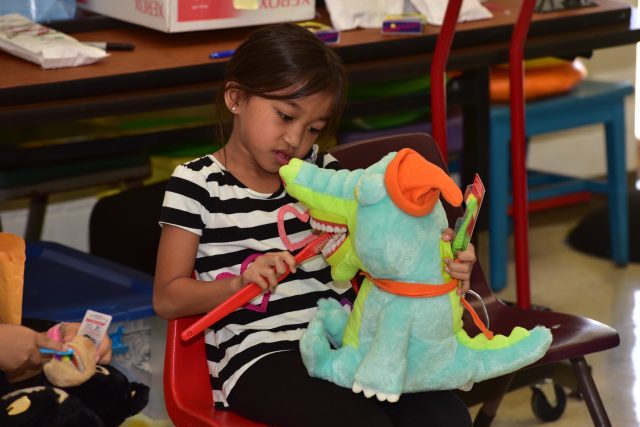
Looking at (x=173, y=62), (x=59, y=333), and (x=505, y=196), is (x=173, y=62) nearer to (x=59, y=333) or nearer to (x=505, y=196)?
(x=59, y=333)

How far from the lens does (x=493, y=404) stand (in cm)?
187

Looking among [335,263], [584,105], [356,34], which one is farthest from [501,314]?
[584,105]

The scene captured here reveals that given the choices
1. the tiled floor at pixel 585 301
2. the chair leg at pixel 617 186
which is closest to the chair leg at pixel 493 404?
the tiled floor at pixel 585 301

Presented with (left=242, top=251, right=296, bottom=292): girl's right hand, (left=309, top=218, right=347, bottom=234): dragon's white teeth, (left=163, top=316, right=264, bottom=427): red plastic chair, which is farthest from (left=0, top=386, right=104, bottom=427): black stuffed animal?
(left=309, top=218, right=347, bottom=234): dragon's white teeth

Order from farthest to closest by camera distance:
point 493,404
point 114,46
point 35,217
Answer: point 35,217
point 114,46
point 493,404

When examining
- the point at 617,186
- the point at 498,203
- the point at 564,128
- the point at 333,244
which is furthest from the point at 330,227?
the point at 617,186

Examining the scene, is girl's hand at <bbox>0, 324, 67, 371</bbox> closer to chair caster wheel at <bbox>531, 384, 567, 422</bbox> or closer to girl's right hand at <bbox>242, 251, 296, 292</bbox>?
girl's right hand at <bbox>242, 251, 296, 292</bbox>

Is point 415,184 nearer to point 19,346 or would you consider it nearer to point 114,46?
point 19,346

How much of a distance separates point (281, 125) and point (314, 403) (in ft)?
1.24

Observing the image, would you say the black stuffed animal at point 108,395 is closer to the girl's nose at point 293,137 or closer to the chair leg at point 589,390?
the girl's nose at point 293,137

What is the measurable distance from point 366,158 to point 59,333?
54 cm

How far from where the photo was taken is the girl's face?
1.47m

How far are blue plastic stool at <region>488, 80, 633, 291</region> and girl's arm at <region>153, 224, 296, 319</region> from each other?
1.41 meters

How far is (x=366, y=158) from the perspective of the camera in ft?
5.52
